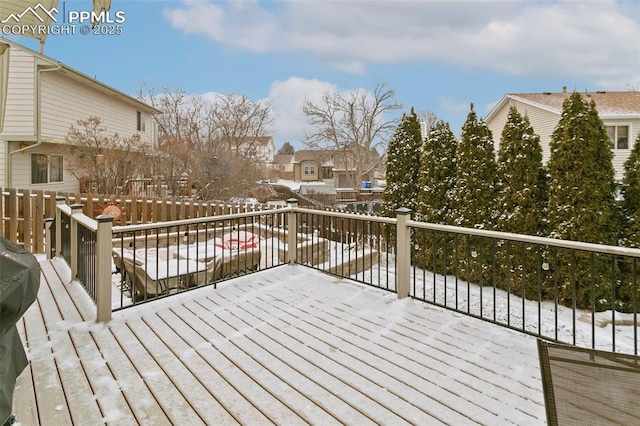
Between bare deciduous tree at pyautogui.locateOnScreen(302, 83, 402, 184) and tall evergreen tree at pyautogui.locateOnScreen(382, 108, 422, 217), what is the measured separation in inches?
673

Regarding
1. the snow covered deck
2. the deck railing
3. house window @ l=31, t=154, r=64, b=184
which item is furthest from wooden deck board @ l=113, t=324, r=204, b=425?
house window @ l=31, t=154, r=64, b=184

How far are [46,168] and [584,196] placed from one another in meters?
13.7

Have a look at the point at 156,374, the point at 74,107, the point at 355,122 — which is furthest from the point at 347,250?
the point at 355,122

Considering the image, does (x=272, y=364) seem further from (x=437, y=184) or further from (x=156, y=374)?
(x=437, y=184)

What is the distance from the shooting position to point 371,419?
210cm

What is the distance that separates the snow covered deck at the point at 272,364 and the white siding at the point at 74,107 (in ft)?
30.3

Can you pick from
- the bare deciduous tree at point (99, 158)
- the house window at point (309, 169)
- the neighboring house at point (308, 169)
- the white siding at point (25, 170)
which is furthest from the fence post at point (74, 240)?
the house window at point (309, 169)

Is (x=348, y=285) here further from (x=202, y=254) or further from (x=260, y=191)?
(x=260, y=191)

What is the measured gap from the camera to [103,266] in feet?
11.3

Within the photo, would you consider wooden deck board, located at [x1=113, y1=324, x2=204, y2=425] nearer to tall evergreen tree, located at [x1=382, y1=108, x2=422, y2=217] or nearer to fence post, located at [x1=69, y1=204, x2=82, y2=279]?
fence post, located at [x1=69, y1=204, x2=82, y2=279]

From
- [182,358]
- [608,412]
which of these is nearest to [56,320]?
[182,358]

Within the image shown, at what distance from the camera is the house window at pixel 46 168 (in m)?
11.0

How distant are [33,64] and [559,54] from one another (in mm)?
15361

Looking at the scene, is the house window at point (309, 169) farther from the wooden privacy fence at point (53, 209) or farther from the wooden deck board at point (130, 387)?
the wooden deck board at point (130, 387)
